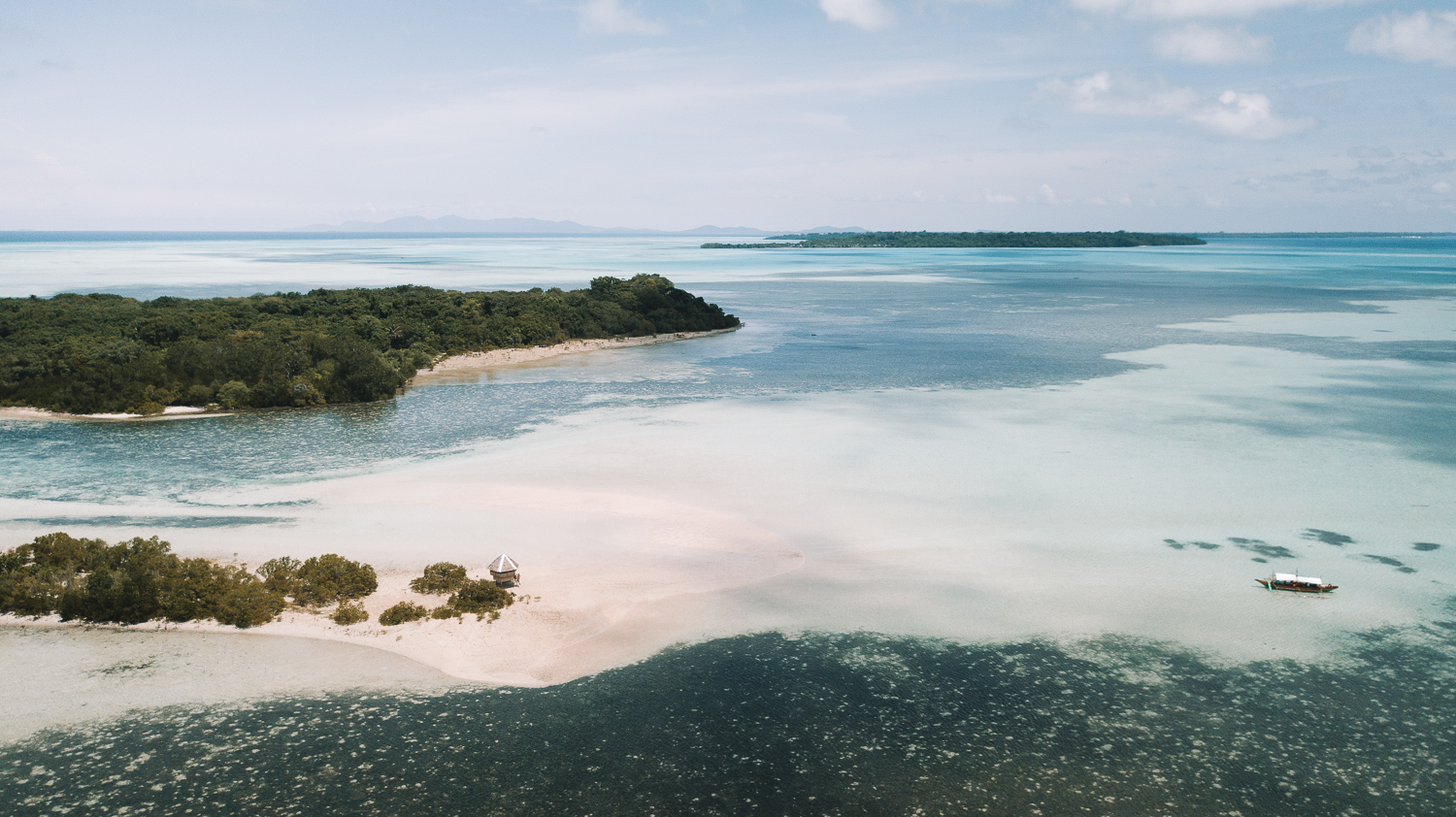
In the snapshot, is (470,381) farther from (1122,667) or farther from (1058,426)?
(1122,667)

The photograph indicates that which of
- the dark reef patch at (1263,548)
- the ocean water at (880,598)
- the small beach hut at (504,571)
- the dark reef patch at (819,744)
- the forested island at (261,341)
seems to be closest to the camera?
the dark reef patch at (819,744)

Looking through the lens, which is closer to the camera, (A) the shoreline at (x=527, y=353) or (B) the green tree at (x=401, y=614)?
(B) the green tree at (x=401, y=614)

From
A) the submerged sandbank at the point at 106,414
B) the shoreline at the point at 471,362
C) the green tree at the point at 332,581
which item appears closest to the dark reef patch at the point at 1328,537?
the green tree at the point at 332,581

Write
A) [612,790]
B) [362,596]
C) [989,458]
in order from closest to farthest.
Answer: [612,790], [362,596], [989,458]

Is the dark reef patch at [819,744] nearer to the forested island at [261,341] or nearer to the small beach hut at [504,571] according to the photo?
the small beach hut at [504,571]

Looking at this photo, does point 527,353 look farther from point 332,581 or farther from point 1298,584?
point 1298,584

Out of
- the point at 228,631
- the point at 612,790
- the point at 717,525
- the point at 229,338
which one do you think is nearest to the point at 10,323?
the point at 229,338
